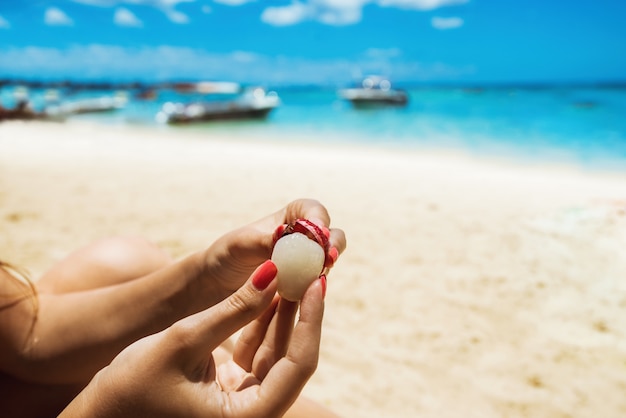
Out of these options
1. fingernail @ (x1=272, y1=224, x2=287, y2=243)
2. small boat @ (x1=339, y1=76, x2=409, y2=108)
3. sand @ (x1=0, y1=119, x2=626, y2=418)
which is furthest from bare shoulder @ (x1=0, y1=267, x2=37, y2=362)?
small boat @ (x1=339, y1=76, x2=409, y2=108)

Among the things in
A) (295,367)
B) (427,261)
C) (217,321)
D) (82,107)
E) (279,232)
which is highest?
(82,107)

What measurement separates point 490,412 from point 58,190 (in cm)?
589

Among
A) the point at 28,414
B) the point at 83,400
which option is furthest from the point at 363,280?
the point at 83,400

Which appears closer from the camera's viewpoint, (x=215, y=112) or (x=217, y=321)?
(x=217, y=321)

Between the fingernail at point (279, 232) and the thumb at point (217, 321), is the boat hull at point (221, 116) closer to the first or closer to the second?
the fingernail at point (279, 232)

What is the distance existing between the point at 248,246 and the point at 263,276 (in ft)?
1.62

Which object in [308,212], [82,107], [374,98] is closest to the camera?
[308,212]

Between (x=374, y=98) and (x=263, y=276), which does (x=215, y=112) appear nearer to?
(x=374, y=98)

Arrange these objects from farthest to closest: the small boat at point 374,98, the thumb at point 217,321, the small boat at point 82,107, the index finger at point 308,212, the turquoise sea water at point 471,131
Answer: the small boat at point 374,98
the small boat at point 82,107
the turquoise sea water at point 471,131
the index finger at point 308,212
the thumb at point 217,321

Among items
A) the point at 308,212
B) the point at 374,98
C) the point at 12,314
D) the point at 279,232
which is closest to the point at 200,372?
the point at 279,232

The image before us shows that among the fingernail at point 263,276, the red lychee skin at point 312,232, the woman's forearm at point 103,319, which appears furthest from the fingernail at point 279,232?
the woman's forearm at point 103,319

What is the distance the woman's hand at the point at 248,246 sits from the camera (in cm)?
145

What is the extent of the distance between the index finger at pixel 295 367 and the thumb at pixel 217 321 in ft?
0.32

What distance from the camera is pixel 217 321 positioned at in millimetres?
965
